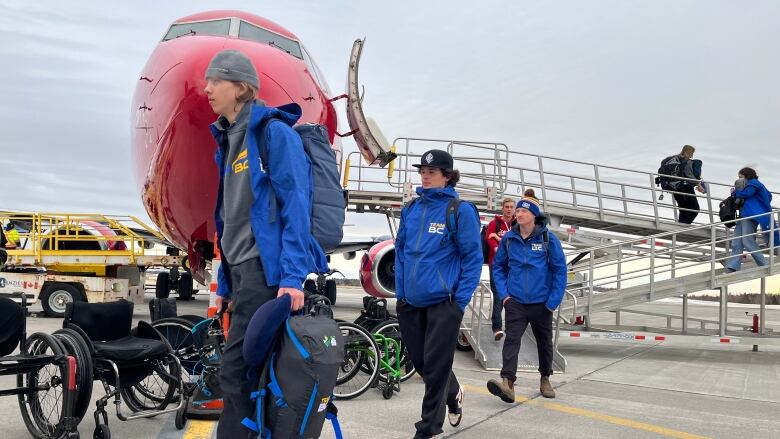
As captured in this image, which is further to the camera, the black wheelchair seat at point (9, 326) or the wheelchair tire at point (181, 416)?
the wheelchair tire at point (181, 416)

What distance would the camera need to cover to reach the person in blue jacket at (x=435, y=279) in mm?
3500

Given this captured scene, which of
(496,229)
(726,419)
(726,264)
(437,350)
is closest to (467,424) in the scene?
(437,350)

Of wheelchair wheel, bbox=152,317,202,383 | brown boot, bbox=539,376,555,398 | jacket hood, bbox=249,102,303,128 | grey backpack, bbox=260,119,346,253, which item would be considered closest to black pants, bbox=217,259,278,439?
grey backpack, bbox=260,119,346,253

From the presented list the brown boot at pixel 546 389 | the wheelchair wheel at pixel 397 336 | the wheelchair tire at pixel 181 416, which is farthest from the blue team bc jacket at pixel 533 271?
the wheelchair tire at pixel 181 416

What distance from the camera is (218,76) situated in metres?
2.52

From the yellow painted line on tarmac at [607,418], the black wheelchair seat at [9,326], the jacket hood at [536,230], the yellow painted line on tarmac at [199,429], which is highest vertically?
the jacket hood at [536,230]

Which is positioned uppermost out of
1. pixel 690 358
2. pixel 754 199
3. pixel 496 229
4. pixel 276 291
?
pixel 754 199

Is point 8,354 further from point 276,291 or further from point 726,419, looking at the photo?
point 726,419

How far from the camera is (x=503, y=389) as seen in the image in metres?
4.67

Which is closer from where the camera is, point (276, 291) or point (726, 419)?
point (276, 291)

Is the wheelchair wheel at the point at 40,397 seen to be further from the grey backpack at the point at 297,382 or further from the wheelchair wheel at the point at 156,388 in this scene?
the grey backpack at the point at 297,382

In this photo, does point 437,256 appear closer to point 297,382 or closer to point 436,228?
point 436,228

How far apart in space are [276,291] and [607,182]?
354 inches

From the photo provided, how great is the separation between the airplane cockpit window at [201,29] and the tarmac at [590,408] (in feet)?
12.4
